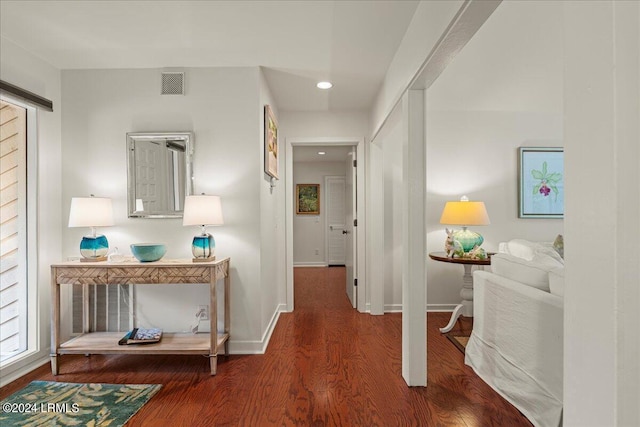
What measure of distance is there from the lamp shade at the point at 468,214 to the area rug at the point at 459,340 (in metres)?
1.10

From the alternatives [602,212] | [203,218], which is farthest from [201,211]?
[602,212]

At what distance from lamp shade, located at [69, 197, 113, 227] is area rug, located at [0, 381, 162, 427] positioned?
1.12 m

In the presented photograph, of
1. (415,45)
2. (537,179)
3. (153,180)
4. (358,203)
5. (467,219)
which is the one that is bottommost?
(467,219)

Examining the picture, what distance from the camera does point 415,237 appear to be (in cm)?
229

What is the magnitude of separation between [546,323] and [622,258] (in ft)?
4.62

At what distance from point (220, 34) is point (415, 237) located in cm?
192

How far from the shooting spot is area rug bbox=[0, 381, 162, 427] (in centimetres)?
196

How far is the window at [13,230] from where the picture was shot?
2641 mm

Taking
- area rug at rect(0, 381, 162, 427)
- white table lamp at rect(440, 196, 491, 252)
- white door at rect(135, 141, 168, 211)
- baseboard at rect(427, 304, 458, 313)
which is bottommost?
area rug at rect(0, 381, 162, 427)

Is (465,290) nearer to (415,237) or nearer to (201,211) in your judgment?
(415,237)

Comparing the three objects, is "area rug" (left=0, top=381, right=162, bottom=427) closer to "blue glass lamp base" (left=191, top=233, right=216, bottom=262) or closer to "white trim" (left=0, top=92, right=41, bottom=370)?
"white trim" (left=0, top=92, right=41, bottom=370)

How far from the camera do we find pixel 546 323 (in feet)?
6.05

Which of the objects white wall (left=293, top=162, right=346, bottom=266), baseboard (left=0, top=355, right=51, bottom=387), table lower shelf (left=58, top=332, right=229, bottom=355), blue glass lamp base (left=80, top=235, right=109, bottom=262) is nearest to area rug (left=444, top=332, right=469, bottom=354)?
table lower shelf (left=58, top=332, right=229, bottom=355)

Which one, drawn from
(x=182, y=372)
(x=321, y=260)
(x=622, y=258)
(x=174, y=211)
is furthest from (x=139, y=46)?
(x=321, y=260)
